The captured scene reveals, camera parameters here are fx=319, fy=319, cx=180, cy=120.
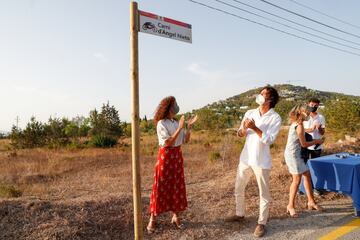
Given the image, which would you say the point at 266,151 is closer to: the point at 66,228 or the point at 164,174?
the point at 164,174

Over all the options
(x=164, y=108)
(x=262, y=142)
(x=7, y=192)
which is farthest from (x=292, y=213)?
(x=7, y=192)

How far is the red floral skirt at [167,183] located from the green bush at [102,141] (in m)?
18.5

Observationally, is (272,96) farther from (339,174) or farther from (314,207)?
(314,207)

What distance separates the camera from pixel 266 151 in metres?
3.91

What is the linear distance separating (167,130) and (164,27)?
4.18 ft

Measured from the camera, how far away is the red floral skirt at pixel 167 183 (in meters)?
3.95

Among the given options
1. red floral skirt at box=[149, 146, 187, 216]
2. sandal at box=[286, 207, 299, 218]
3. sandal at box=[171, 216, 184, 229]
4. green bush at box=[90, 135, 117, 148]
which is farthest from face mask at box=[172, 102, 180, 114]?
green bush at box=[90, 135, 117, 148]

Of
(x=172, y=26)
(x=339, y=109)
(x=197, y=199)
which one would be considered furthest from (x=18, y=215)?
(x=339, y=109)

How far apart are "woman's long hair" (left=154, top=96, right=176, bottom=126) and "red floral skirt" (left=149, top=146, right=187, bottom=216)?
1.30 feet

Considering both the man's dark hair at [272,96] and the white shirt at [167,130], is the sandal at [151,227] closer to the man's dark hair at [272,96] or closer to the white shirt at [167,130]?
the white shirt at [167,130]

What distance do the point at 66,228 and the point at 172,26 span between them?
2589 millimetres

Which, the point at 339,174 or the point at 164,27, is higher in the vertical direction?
the point at 164,27

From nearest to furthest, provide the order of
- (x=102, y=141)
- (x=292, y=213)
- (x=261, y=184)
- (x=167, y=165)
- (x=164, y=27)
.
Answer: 1. (x=164, y=27)
2. (x=261, y=184)
3. (x=167, y=165)
4. (x=292, y=213)
5. (x=102, y=141)

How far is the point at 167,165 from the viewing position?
3988 millimetres
